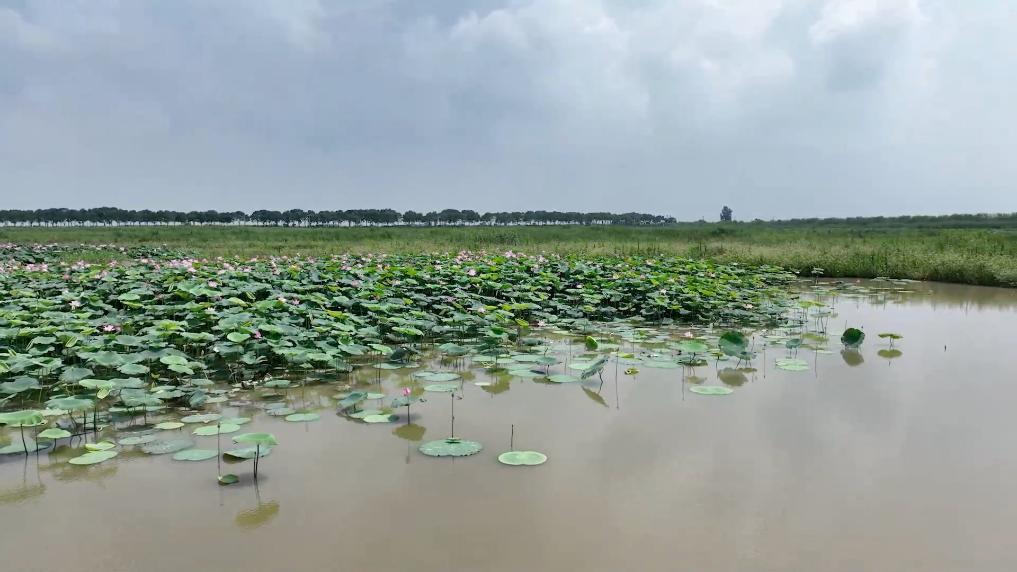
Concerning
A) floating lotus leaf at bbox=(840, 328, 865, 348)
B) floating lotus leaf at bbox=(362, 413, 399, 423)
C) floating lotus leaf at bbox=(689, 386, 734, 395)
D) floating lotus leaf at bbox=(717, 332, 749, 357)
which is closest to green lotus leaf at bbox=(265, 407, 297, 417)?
floating lotus leaf at bbox=(362, 413, 399, 423)

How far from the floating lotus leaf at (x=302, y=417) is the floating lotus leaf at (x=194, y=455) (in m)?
0.53

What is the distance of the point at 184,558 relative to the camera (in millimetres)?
2107

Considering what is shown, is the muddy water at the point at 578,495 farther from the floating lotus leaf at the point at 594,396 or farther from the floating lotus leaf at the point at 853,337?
the floating lotus leaf at the point at 853,337

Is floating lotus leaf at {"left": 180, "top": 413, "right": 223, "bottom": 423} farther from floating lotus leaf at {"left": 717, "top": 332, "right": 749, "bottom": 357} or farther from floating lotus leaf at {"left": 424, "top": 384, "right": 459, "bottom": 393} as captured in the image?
floating lotus leaf at {"left": 717, "top": 332, "right": 749, "bottom": 357}

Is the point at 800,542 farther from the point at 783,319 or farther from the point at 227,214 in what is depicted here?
the point at 227,214

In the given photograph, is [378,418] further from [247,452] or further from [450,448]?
[247,452]

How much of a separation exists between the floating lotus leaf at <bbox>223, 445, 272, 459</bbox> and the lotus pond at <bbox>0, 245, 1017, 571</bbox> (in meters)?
0.02

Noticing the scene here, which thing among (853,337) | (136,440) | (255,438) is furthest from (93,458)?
(853,337)

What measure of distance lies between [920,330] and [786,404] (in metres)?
3.93

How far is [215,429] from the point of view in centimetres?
324

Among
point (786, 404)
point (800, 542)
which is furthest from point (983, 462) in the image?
point (800, 542)

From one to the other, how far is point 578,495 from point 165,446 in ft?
6.62

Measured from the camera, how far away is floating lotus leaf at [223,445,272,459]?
284 centimetres

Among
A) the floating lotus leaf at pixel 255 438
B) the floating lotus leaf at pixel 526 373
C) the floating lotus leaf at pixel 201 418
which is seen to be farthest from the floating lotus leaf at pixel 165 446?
the floating lotus leaf at pixel 526 373
